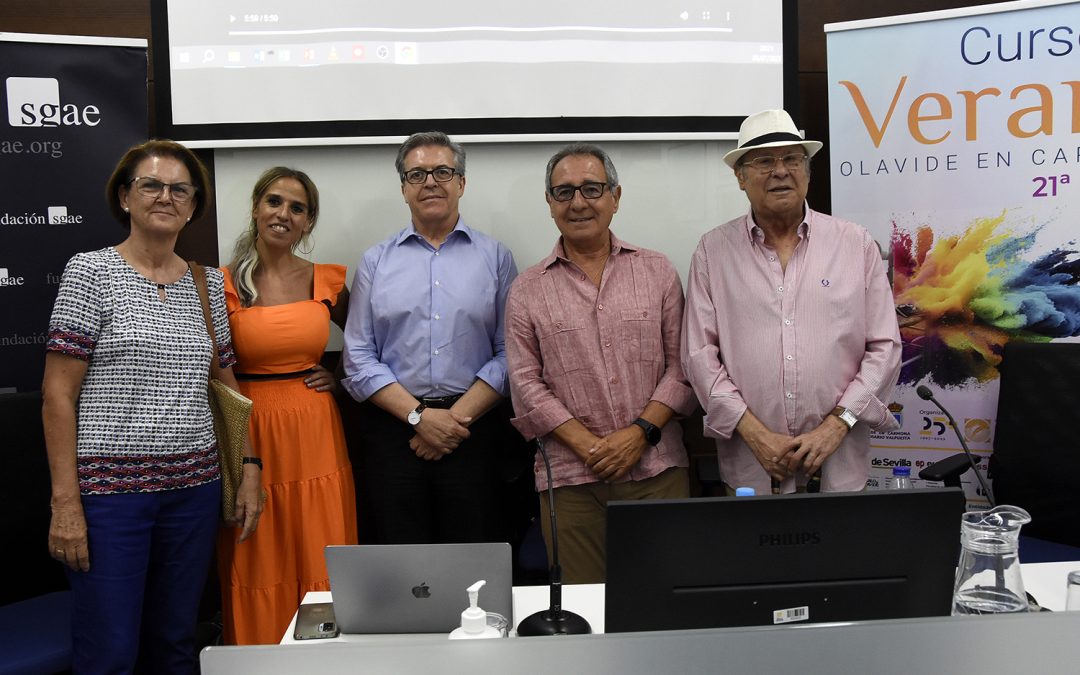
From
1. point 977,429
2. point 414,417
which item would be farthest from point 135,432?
point 977,429

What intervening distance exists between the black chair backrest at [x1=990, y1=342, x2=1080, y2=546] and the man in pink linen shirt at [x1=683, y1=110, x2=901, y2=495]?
646mm

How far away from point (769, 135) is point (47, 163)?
2411mm

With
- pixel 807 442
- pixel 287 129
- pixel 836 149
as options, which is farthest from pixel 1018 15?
pixel 287 129

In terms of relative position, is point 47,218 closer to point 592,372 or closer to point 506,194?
point 506,194

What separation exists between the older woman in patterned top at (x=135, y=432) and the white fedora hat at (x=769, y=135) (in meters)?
1.61

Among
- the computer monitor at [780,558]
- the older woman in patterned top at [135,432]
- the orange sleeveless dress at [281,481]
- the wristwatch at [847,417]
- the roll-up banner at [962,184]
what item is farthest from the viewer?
the roll-up banner at [962,184]

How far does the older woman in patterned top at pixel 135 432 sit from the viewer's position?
2.10m

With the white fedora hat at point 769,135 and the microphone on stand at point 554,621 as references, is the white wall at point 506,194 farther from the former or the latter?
the microphone on stand at point 554,621

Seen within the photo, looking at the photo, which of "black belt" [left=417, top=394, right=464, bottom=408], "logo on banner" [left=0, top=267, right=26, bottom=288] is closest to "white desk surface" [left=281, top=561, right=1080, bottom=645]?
"black belt" [left=417, top=394, right=464, bottom=408]

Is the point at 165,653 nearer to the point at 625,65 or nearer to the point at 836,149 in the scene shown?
the point at 625,65

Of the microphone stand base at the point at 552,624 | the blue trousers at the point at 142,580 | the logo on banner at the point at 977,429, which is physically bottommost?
the blue trousers at the point at 142,580

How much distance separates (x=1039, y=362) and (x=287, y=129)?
277 cm

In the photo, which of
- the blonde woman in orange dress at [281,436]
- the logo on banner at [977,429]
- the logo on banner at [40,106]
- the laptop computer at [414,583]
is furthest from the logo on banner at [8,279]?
the logo on banner at [977,429]

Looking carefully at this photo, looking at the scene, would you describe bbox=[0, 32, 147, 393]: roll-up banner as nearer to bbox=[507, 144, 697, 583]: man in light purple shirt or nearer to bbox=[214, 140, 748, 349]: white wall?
bbox=[214, 140, 748, 349]: white wall
